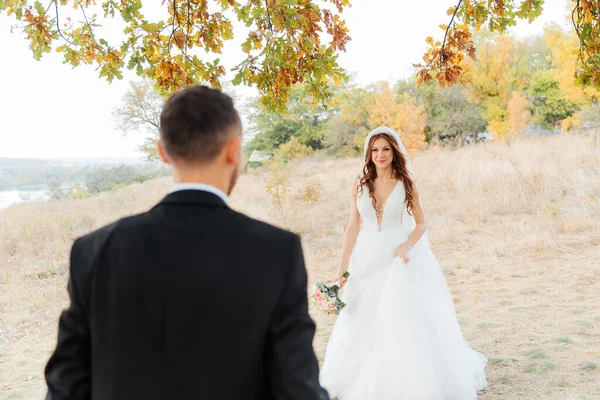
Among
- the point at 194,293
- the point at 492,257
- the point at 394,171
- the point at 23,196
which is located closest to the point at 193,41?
the point at 394,171

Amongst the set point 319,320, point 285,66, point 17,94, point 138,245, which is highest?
point 17,94

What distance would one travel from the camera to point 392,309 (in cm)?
453

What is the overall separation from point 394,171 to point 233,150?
3.55 meters

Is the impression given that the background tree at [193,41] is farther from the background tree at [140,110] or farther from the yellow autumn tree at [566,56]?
the background tree at [140,110]

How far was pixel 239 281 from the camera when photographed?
142 centimetres

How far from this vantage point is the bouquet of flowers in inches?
175

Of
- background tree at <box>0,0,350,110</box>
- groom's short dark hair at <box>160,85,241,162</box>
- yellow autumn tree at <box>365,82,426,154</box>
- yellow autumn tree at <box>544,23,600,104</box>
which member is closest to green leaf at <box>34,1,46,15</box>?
background tree at <box>0,0,350,110</box>

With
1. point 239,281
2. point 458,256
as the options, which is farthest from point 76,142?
point 239,281

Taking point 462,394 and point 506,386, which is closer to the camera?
point 462,394

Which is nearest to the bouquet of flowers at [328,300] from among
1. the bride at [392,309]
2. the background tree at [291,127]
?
the bride at [392,309]

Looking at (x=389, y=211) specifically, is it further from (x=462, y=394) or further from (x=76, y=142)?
(x=76, y=142)

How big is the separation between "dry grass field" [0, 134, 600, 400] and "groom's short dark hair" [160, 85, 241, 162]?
4194mm

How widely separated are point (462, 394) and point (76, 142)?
4429cm

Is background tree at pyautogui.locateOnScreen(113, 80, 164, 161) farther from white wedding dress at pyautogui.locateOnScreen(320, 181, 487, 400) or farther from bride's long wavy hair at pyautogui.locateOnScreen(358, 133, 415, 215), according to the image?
white wedding dress at pyautogui.locateOnScreen(320, 181, 487, 400)
